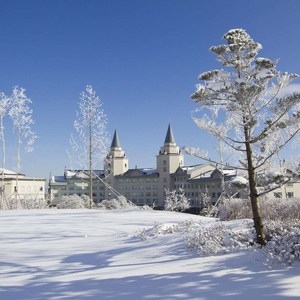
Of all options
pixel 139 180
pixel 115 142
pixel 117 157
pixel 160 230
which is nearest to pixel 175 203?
pixel 139 180

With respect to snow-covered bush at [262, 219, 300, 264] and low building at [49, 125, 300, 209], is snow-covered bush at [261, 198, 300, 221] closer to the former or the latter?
snow-covered bush at [262, 219, 300, 264]

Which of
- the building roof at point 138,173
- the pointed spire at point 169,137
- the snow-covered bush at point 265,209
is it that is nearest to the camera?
the snow-covered bush at point 265,209

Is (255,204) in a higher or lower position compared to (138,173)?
lower

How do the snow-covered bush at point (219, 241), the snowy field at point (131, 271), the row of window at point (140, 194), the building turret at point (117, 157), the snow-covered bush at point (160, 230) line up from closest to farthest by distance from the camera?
1. the snowy field at point (131, 271)
2. the snow-covered bush at point (219, 241)
3. the snow-covered bush at point (160, 230)
4. the row of window at point (140, 194)
5. the building turret at point (117, 157)

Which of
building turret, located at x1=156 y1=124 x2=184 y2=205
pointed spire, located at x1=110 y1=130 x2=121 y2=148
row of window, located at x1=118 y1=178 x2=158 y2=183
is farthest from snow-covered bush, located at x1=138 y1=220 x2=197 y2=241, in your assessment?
pointed spire, located at x1=110 y1=130 x2=121 y2=148

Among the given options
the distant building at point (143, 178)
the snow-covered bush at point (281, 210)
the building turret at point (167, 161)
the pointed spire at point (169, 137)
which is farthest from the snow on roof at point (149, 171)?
the snow-covered bush at point (281, 210)

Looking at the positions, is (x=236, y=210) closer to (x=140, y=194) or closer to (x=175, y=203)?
(x=175, y=203)

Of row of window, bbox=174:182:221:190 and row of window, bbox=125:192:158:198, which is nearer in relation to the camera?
row of window, bbox=174:182:221:190

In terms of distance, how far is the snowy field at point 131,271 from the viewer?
227 inches

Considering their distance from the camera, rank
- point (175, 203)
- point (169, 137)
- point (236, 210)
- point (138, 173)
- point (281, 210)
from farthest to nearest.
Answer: point (138, 173) → point (169, 137) → point (175, 203) → point (236, 210) → point (281, 210)

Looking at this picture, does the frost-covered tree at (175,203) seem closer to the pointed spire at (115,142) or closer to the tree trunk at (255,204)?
the tree trunk at (255,204)

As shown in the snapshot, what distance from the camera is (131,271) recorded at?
277 inches

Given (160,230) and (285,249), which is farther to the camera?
(160,230)

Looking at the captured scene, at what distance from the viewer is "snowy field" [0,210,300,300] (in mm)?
5758
